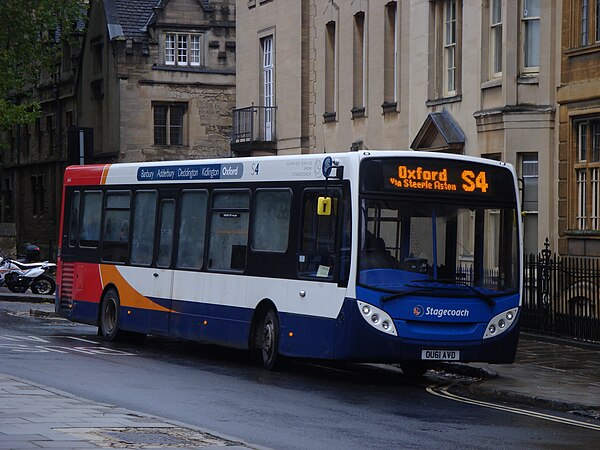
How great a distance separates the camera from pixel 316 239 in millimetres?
18062

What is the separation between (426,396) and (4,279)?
88.7ft

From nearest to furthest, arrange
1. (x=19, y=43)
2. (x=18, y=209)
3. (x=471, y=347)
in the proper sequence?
1. (x=471, y=347)
2. (x=19, y=43)
3. (x=18, y=209)

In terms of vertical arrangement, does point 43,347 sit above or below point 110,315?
below

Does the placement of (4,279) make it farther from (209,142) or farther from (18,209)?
(18,209)

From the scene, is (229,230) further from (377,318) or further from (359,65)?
(359,65)

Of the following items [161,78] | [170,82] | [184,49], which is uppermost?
[184,49]

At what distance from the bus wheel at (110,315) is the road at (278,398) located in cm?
59

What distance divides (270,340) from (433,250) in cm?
278

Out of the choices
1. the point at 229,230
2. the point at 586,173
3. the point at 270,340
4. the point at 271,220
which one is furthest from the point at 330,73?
the point at 270,340

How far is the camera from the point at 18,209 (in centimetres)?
6956

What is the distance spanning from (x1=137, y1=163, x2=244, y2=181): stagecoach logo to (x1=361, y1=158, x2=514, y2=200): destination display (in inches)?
121

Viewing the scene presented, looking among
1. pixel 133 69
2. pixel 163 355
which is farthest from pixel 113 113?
pixel 163 355

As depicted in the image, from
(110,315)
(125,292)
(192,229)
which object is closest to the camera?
(192,229)

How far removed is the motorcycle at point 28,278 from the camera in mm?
41406
